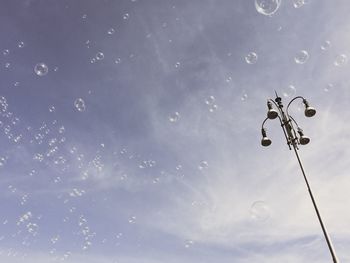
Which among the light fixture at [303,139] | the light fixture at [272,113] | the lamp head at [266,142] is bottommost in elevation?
the light fixture at [303,139]

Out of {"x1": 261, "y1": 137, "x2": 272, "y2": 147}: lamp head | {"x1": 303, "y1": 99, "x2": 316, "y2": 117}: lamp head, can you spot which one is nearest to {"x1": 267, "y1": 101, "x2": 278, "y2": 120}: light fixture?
{"x1": 261, "y1": 137, "x2": 272, "y2": 147}: lamp head

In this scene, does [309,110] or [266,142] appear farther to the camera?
[266,142]

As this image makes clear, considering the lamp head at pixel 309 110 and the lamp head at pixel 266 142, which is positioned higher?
the lamp head at pixel 309 110

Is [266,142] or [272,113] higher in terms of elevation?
[272,113]

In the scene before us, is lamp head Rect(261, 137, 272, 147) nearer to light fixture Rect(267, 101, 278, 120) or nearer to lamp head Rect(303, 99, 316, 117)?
light fixture Rect(267, 101, 278, 120)

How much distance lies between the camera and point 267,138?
12.4 metres

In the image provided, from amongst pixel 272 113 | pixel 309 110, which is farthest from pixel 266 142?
pixel 309 110

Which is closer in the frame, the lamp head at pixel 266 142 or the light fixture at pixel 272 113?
the light fixture at pixel 272 113

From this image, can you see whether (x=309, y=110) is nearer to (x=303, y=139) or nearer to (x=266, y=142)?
(x=303, y=139)

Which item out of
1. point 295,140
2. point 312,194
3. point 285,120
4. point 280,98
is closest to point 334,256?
point 312,194

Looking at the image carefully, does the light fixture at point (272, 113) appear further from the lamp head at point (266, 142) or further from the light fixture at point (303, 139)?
the light fixture at point (303, 139)

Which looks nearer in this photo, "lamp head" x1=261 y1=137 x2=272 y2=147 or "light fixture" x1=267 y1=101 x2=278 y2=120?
"light fixture" x1=267 y1=101 x2=278 y2=120

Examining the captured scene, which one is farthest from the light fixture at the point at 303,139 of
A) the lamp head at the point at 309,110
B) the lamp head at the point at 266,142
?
the lamp head at the point at 266,142

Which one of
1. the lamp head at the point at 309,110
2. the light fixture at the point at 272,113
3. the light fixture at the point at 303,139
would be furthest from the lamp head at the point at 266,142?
the lamp head at the point at 309,110
